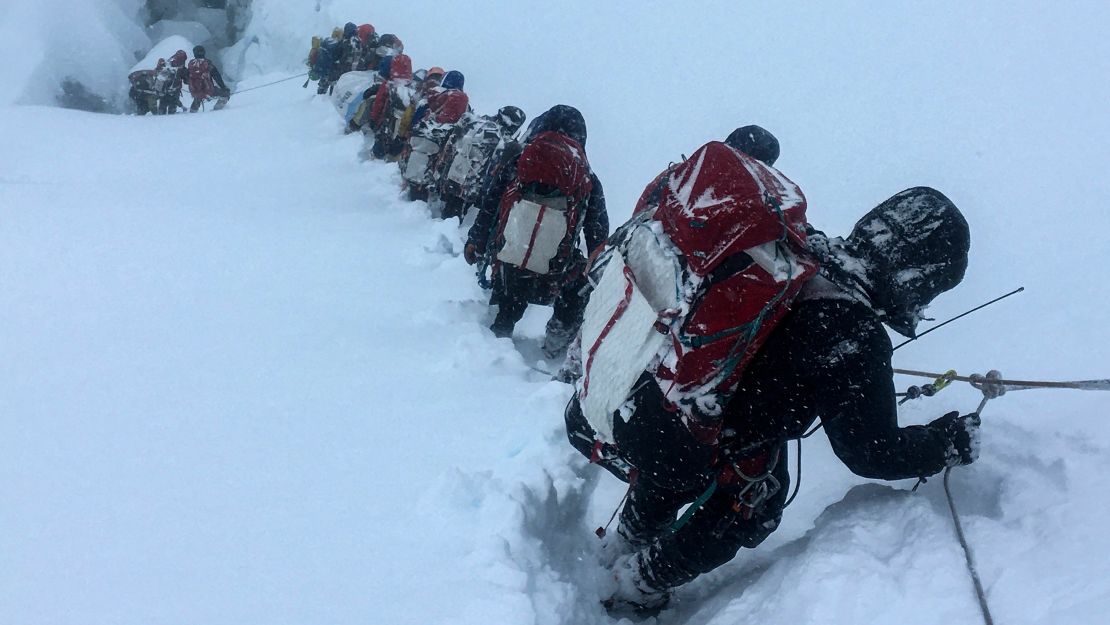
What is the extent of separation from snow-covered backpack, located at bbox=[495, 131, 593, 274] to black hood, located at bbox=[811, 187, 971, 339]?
1894 mm

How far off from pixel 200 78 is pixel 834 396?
53.2 ft

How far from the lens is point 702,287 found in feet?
5.19

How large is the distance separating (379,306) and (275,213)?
245cm

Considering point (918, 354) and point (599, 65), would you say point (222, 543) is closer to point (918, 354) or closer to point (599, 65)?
point (918, 354)

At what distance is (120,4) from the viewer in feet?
68.7

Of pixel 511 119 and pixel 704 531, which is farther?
pixel 511 119

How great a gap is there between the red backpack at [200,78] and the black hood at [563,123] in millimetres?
13771

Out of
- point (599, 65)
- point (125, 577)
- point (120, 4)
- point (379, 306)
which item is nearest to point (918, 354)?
point (379, 306)

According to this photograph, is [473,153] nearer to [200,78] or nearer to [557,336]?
[557,336]

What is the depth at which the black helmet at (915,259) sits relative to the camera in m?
1.63

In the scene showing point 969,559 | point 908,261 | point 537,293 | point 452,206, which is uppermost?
point 908,261

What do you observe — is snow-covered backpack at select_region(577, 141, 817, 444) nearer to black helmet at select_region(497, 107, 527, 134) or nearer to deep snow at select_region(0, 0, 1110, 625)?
deep snow at select_region(0, 0, 1110, 625)

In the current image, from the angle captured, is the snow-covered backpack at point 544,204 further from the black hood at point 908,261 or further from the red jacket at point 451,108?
the red jacket at point 451,108

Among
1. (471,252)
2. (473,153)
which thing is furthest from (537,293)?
(473,153)
